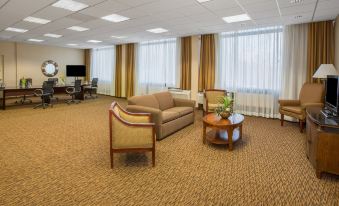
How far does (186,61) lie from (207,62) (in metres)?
0.85

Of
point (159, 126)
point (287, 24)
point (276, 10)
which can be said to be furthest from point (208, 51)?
point (159, 126)

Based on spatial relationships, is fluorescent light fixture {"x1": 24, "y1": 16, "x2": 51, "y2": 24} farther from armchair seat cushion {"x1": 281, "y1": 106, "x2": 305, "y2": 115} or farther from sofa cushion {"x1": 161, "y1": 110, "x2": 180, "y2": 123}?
armchair seat cushion {"x1": 281, "y1": 106, "x2": 305, "y2": 115}

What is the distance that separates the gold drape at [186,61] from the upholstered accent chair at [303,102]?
132 inches

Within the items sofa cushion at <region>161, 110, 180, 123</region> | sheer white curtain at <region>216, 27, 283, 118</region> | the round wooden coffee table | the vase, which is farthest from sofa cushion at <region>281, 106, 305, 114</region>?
sofa cushion at <region>161, 110, 180, 123</region>

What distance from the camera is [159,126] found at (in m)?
4.11

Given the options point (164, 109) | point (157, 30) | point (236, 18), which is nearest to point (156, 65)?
point (157, 30)

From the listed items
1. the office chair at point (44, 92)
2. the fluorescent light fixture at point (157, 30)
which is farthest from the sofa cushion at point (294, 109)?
the office chair at point (44, 92)

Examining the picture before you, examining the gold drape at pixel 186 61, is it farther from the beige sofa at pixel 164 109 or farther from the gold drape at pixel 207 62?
the beige sofa at pixel 164 109

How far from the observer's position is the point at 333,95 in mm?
3182

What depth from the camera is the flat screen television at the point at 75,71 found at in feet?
35.3

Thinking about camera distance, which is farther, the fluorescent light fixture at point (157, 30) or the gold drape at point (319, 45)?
the fluorescent light fixture at point (157, 30)

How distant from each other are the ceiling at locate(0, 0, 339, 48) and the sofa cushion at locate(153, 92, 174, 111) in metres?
1.83

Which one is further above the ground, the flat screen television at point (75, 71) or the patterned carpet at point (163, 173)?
the flat screen television at point (75, 71)

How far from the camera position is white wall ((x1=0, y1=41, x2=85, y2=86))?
9.64 m
